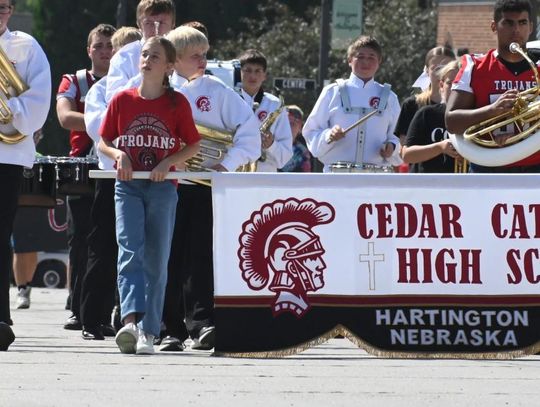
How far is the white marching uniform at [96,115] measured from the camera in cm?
1052

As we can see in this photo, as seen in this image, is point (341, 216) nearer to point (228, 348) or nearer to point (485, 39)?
→ point (228, 348)

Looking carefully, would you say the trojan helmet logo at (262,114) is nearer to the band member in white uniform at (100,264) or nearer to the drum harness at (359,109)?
the drum harness at (359,109)

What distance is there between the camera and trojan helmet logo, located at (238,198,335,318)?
31.3ft

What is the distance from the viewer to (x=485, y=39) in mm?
35906

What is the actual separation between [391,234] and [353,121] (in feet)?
10.3

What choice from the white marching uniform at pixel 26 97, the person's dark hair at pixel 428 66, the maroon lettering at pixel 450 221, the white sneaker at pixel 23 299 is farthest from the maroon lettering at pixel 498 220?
the white sneaker at pixel 23 299

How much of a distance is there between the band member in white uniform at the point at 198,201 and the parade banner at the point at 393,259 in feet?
3.14

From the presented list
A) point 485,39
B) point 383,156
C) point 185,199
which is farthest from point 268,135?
point 485,39

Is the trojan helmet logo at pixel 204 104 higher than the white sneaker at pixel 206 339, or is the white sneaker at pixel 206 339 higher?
the trojan helmet logo at pixel 204 104

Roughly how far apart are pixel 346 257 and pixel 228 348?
31.3 inches

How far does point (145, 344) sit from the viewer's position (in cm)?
984

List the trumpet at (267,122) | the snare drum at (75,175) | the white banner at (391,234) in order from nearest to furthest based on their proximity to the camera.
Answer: the white banner at (391,234), the snare drum at (75,175), the trumpet at (267,122)

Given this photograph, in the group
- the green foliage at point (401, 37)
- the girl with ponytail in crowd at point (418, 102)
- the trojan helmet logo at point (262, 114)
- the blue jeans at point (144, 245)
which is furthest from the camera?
the green foliage at point (401, 37)

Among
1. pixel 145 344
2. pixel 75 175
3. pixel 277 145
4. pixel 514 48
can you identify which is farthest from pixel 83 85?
pixel 514 48
